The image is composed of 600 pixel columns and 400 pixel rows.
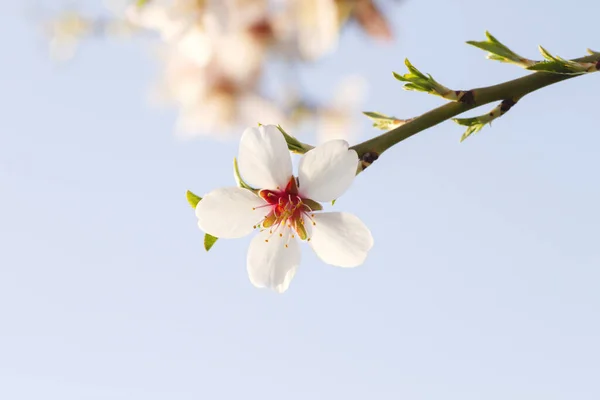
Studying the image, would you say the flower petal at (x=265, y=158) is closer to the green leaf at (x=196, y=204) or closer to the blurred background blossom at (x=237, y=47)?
the green leaf at (x=196, y=204)

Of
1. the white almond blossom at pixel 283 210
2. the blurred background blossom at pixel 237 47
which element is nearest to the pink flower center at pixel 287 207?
the white almond blossom at pixel 283 210

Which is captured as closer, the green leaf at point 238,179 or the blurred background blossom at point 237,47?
the green leaf at point 238,179

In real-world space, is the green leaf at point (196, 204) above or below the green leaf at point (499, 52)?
below

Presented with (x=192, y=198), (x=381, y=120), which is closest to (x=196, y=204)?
(x=192, y=198)

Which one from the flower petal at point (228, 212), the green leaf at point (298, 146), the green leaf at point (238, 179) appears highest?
the green leaf at point (298, 146)

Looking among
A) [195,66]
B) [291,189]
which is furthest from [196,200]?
[195,66]

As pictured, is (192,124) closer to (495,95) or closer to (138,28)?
(138,28)

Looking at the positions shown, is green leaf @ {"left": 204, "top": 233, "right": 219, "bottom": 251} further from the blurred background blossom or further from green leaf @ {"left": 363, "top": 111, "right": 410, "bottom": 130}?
the blurred background blossom
